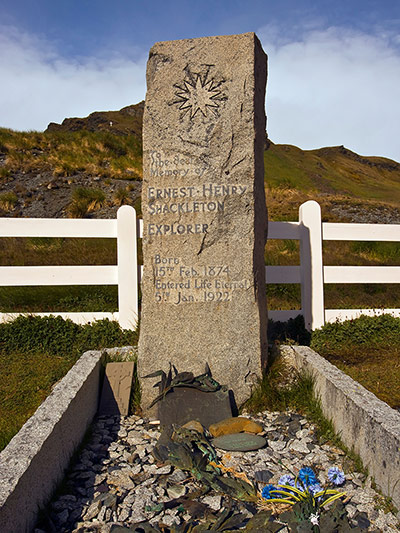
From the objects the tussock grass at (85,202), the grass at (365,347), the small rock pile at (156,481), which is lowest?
the small rock pile at (156,481)

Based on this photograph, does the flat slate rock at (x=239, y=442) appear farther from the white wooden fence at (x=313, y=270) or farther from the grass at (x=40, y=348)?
the white wooden fence at (x=313, y=270)

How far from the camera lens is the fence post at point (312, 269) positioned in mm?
6250

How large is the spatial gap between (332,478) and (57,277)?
4265mm

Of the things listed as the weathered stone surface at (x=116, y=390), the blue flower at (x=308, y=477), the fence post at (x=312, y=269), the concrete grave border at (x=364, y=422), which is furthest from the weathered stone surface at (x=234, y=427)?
the fence post at (x=312, y=269)

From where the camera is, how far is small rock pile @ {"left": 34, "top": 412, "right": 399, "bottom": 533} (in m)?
2.51

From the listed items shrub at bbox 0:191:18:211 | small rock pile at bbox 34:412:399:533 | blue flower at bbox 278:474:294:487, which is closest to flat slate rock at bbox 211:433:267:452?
small rock pile at bbox 34:412:399:533

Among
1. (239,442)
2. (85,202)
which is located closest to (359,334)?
(239,442)

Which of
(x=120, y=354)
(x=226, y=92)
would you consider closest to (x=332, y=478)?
(x=120, y=354)

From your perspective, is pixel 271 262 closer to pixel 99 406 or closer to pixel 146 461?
pixel 99 406

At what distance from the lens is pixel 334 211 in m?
17.5

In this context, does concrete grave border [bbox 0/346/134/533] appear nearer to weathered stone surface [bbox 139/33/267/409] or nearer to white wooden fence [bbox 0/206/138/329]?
weathered stone surface [bbox 139/33/267/409]

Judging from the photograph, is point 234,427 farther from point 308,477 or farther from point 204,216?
point 204,216

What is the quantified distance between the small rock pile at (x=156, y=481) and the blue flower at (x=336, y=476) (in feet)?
0.25

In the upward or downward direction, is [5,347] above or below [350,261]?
below
